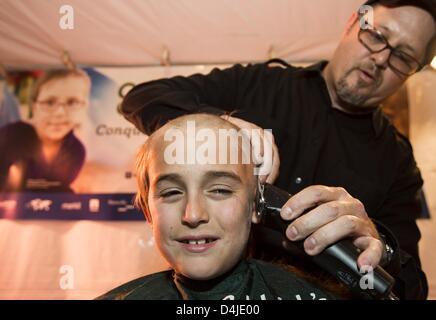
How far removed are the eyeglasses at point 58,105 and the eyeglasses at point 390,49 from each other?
1168mm

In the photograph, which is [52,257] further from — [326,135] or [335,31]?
[335,31]

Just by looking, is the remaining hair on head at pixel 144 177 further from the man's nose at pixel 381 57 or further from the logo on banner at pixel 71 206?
the logo on banner at pixel 71 206

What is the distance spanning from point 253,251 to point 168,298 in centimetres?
26

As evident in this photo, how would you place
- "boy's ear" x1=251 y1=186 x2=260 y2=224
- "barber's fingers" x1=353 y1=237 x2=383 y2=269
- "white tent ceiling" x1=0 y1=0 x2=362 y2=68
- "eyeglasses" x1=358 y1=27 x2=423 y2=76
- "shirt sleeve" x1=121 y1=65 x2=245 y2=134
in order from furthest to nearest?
1. "white tent ceiling" x1=0 y1=0 x2=362 y2=68
2. "eyeglasses" x1=358 y1=27 x2=423 y2=76
3. "shirt sleeve" x1=121 y1=65 x2=245 y2=134
4. "boy's ear" x1=251 y1=186 x2=260 y2=224
5. "barber's fingers" x1=353 y1=237 x2=383 y2=269

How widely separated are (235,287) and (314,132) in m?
0.48

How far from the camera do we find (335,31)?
1560 mm

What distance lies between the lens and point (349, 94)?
1.08 meters

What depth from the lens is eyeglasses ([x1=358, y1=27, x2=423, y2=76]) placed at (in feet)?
3.48

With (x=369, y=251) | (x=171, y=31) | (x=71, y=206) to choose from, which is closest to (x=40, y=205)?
(x=71, y=206)

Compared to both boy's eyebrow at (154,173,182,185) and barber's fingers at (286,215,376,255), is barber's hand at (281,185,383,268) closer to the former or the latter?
barber's fingers at (286,215,376,255)

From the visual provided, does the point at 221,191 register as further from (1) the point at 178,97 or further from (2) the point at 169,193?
(1) the point at 178,97

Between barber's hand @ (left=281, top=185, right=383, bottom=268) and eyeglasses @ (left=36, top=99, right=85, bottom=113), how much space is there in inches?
48.8

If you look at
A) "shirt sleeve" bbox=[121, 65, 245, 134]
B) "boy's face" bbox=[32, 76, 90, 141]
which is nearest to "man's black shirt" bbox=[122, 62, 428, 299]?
"shirt sleeve" bbox=[121, 65, 245, 134]
